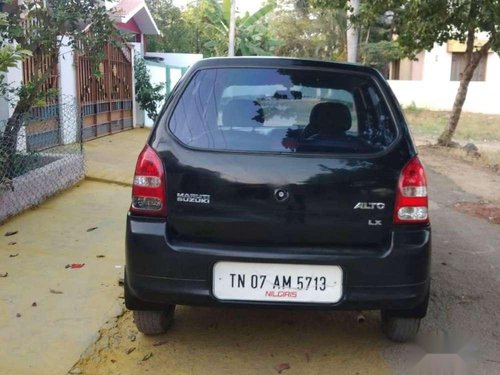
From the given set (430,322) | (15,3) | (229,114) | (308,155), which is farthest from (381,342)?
(15,3)

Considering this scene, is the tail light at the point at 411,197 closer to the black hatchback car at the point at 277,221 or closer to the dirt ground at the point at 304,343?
the black hatchback car at the point at 277,221

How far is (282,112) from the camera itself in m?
3.26

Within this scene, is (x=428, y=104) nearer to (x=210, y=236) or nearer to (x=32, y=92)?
(x=32, y=92)

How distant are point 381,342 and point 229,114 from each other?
167 centimetres

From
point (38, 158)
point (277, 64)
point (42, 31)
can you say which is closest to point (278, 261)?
point (277, 64)

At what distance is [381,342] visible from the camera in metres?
3.58

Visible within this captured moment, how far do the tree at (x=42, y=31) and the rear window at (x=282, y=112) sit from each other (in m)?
3.38

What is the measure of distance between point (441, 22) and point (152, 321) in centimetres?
1041

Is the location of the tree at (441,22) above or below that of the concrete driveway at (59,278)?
above

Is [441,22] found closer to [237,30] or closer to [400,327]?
[400,327]

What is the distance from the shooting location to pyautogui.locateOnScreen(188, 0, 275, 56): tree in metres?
26.9

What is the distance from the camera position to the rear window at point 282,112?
3.07 metres

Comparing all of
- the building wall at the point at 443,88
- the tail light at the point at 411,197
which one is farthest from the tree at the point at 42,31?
the building wall at the point at 443,88

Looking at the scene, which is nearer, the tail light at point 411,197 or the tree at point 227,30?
the tail light at point 411,197
